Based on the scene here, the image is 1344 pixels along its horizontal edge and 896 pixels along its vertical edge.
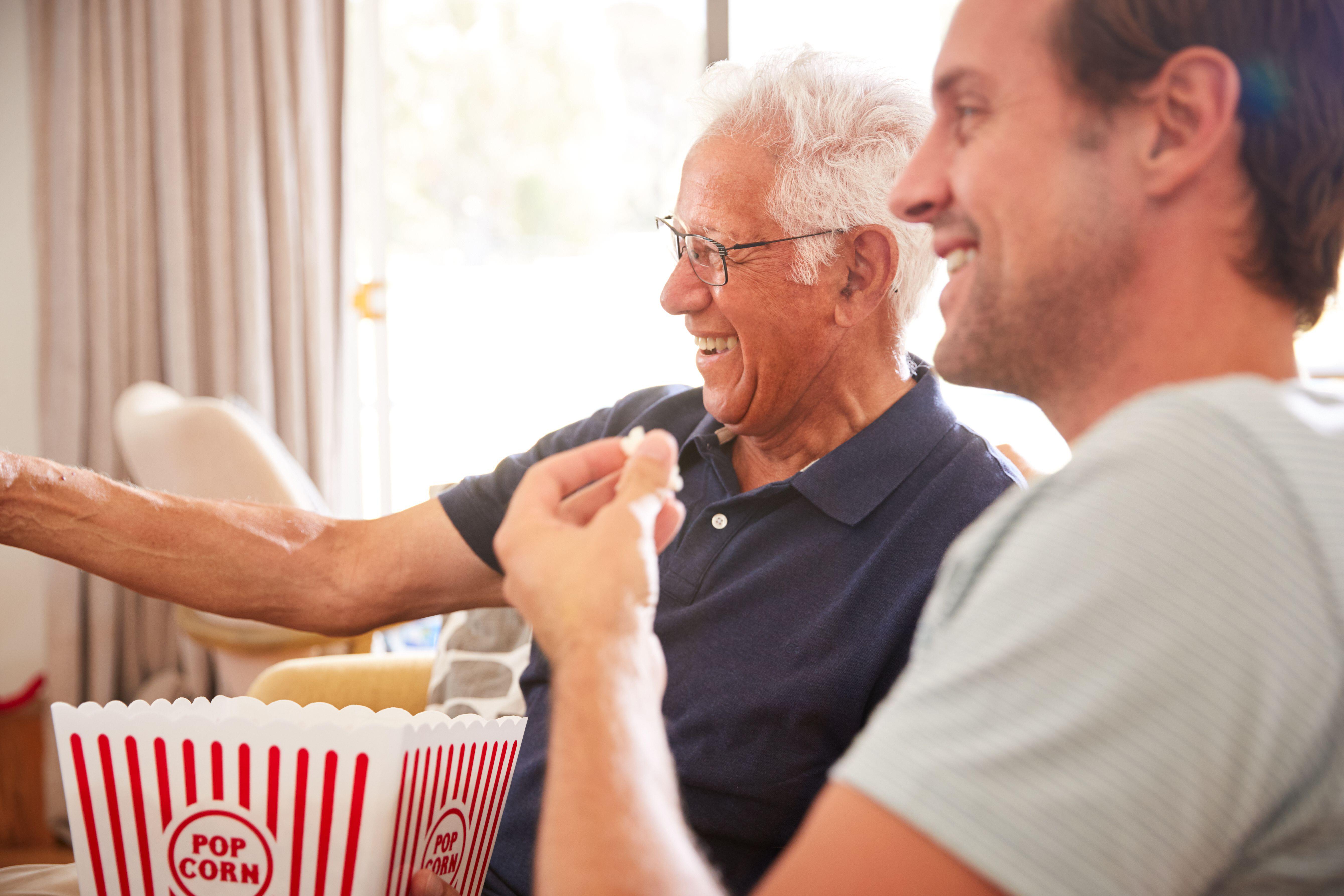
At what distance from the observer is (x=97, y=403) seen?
9.77ft

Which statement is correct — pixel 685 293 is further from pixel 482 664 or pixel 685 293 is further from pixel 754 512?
pixel 482 664

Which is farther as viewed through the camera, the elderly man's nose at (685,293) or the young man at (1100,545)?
the elderly man's nose at (685,293)

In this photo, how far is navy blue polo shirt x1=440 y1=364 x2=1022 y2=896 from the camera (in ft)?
3.40

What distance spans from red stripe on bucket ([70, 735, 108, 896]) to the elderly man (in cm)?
49

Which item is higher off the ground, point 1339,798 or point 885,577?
point 1339,798

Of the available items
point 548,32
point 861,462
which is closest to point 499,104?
point 548,32

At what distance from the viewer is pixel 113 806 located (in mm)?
726

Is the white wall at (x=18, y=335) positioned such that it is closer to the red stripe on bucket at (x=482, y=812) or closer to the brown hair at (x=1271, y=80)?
the red stripe on bucket at (x=482, y=812)

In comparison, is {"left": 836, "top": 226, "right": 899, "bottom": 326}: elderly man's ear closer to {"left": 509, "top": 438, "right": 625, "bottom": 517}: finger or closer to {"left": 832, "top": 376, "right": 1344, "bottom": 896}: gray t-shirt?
{"left": 509, "top": 438, "right": 625, "bottom": 517}: finger

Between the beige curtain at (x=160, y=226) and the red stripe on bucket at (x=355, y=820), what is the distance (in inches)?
99.7

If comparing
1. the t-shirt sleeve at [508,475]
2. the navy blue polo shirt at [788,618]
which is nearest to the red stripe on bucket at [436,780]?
the navy blue polo shirt at [788,618]

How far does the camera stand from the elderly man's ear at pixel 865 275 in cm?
126

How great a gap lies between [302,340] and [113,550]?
2075 millimetres

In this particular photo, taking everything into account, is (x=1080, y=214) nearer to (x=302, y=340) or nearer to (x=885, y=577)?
(x=885, y=577)
